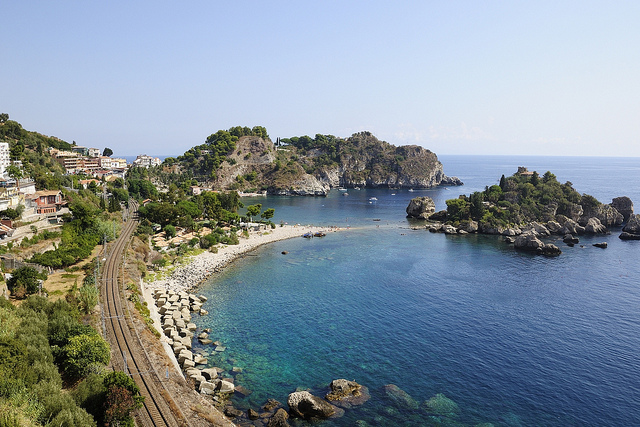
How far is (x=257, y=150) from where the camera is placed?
19112cm

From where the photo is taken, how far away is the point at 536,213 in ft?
313

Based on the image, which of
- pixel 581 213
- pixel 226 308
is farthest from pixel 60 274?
pixel 581 213

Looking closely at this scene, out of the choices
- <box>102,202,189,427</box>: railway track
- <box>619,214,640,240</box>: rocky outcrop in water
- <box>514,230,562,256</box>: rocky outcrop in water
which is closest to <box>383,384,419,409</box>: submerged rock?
<box>102,202,189,427</box>: railway track

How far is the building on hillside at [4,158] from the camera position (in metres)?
74.2

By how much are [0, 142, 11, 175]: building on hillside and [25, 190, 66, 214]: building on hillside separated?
17.1 meters

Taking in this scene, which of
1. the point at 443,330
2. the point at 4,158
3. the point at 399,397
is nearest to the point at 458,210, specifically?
the point at 443,330

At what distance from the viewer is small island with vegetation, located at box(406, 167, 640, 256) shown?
90.7 metres

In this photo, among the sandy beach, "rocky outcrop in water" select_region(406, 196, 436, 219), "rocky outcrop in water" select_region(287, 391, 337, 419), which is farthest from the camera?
"rocky outcrop in water" select_region(406, 196, 436, 219)

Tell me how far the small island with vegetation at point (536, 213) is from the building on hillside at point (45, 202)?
78.8 meters

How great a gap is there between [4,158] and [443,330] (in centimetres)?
8719

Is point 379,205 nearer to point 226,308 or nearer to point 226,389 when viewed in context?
point 226,308

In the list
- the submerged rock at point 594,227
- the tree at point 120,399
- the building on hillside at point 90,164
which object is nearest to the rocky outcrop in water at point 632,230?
the submerged rock at point 594,227

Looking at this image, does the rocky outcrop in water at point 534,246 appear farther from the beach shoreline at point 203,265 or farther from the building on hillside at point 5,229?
the building on hillside at point 5,229

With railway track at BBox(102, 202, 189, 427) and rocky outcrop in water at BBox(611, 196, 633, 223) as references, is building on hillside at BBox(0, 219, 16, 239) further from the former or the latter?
rocky outcrop in water at BBox(611, 196, 633, 223)
